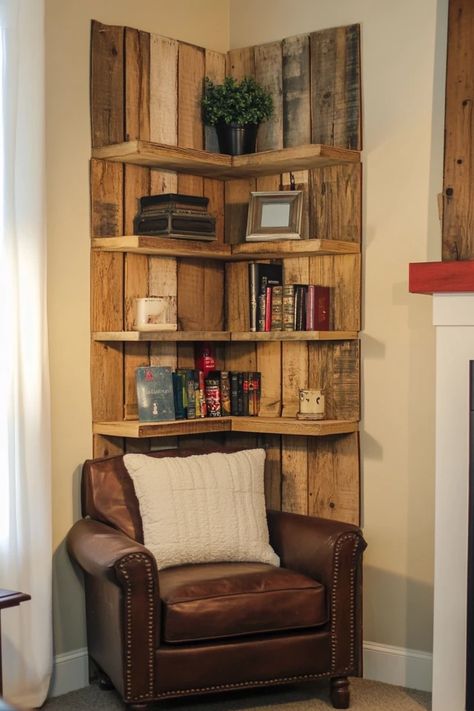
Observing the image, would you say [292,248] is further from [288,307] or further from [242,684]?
[242,684]

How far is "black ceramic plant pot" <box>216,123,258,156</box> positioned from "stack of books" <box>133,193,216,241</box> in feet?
0.94

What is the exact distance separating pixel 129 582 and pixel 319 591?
687mm

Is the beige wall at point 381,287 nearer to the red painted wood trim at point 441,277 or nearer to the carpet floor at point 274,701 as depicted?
the carpet floor at point 274,701

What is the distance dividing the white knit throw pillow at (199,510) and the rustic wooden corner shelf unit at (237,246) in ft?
0.59

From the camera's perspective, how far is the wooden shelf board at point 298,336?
153 inches

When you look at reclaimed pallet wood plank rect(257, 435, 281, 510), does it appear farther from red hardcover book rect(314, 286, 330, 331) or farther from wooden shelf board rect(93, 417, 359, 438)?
red hardcover book rect(314, 286, 330, 331)

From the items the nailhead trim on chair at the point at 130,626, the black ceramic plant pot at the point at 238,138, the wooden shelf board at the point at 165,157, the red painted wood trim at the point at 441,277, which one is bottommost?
the nailhead trim on chair at the point at 130,626

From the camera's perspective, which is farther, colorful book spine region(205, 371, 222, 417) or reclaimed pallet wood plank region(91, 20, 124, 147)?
colorful book spine region(205, 371, 222, 417)

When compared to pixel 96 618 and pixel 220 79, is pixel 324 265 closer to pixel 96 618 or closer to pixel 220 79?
pixel 220 79

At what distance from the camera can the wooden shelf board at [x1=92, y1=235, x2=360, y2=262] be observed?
151 inches

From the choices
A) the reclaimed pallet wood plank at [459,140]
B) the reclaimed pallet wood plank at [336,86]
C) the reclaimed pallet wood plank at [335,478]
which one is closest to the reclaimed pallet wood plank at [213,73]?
the reclaimed pallet wood plank at [336,86]

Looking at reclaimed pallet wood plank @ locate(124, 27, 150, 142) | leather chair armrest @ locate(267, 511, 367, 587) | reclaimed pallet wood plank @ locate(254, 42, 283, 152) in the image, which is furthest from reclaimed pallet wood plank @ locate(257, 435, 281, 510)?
reclaimed pallet wood plank @ locate(124, 27, 150, 142)

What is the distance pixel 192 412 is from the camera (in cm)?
408

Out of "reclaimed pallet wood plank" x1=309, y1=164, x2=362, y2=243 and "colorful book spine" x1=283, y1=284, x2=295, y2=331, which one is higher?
"reclaimed pallet wood plank" x1=309, y1=164, x2=362, y2=243
